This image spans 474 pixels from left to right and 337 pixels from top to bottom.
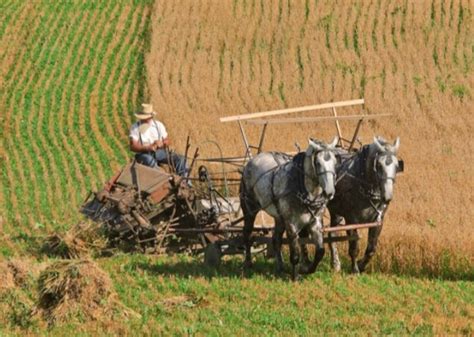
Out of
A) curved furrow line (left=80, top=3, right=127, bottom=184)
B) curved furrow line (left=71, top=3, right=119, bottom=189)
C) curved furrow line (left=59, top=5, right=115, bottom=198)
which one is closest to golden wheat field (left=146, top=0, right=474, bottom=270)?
curved furrow line (left=80, top=3, right=127, bottom=184)

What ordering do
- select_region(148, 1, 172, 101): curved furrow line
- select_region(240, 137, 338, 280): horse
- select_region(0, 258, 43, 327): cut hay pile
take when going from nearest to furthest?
select_region(0, 258, 43, 327): cut hay pile
select_region(240, 137, 338, 280): horse
select_region(148, 1, 172, 101): curved furrow line

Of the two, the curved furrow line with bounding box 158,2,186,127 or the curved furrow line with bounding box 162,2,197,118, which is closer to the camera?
the curved furrow line with bounding box 158,2,186,127

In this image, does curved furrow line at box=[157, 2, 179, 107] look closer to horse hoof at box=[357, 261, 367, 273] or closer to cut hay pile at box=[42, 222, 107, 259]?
cut hay pile at box=[42, 222, 107, 259]

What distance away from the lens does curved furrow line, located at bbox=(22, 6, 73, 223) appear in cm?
2114

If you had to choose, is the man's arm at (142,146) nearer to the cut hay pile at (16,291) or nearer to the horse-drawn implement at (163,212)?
the horse-drawn implement at (163,212)

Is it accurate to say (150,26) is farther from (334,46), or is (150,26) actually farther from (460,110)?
(460,110)

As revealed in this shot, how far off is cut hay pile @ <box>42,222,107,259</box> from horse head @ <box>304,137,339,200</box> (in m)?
3.93

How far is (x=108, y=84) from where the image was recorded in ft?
108

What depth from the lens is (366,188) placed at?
46.0 ft

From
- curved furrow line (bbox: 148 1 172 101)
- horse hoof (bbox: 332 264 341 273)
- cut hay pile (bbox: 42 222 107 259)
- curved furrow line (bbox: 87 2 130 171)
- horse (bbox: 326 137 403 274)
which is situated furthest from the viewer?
curved furrow line (bbox: 148 1 172 101)

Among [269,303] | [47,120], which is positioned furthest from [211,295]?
[47,120]

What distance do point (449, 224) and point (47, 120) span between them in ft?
51.3

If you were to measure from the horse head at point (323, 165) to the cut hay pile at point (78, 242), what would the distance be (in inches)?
155

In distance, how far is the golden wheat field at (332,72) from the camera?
25.1 metres
